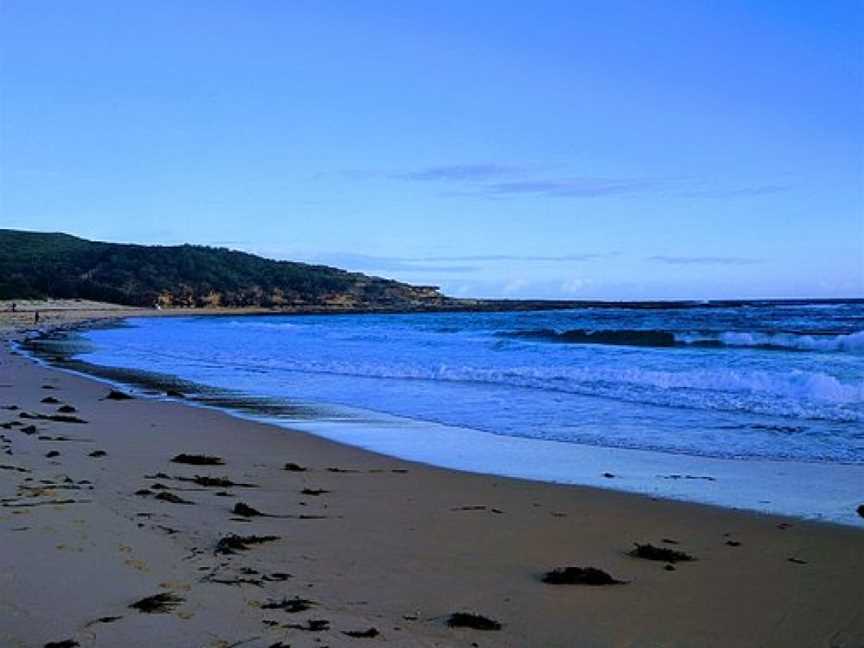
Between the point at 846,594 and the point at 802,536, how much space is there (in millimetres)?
1372

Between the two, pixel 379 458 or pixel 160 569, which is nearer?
pixel 160 569

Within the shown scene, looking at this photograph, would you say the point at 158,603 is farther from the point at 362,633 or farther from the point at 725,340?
the point at 725,340

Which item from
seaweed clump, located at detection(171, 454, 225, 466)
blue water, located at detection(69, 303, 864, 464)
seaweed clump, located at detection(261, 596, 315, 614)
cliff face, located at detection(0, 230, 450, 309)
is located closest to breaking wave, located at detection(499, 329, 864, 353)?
blue water, located at detection(69, 303, 864, 464)

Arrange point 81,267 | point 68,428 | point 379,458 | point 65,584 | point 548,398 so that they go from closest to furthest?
point 65,584 < point 379,458 < point 68,428 < point 548,398 < point 81,267

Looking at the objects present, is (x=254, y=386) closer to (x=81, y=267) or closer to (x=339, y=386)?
(x=339, y=386)

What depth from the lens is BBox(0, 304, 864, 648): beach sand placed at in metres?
4.14

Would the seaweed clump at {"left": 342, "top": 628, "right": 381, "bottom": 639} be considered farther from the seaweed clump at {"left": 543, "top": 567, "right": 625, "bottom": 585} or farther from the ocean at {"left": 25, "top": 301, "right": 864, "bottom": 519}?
the ocean at {"left": 25, "top": 301, "right": 864, "bottom": 519}

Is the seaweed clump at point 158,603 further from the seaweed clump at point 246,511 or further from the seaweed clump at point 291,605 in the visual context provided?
the seaweed clump at point 246,511

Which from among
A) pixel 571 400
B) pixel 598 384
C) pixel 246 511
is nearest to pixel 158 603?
pixel 246 511

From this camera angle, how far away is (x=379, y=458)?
10.2 meters

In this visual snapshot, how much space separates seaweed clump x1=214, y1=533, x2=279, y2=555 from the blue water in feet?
20.7

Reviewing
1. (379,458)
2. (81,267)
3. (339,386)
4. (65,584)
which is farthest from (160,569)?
(81,267)

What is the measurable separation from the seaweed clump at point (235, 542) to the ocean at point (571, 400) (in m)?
3.86

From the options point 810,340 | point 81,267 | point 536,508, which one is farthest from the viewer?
point 81,267
